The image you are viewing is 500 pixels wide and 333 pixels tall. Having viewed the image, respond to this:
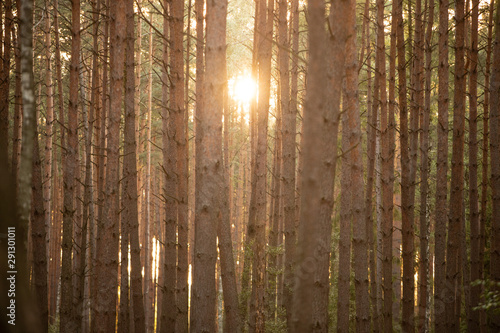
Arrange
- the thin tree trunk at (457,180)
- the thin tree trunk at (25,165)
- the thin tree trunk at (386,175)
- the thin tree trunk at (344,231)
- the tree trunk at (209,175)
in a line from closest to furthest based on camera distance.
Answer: the thin tree trunk at (25,165) → the tree trunk at (209,175) → the thin tree trunk at (344,231) → the thin tree trunk at (457,180) → the thin tree trunk at (386,175)

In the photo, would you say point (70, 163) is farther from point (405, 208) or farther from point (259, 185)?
point (405, 208)

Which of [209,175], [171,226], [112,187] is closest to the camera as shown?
[209,175]

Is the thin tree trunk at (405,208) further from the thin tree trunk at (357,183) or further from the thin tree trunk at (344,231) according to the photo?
the thin tree trunk at (357,183)

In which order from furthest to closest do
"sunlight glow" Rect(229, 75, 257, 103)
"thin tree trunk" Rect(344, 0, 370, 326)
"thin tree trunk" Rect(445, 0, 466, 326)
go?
1. "sunlight glow" Rect(229, 75, 257, 103)
2. "thin tree trunk" Rect(445, 0, 466, 326)
3. "thin tree trunk" Rect(344, 0, 370, 326)

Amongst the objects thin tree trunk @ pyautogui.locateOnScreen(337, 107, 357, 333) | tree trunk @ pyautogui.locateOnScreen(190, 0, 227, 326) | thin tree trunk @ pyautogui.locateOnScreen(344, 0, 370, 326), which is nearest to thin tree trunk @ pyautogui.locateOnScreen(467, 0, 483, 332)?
thin tree trunk @ pyautogui.locateOnScreen(337, 107, 357, 333)

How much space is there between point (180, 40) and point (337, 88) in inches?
189

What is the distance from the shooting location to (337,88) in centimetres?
436

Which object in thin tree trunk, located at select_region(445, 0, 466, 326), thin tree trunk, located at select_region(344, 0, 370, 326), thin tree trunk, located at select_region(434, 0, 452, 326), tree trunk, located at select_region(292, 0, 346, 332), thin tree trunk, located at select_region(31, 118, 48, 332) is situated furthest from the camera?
thin tree trunk, located at select_region(445, 0, 466, 326)

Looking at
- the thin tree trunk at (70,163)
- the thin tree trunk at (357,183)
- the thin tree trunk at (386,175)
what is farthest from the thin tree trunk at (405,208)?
the thin tree trunk at (70,163)

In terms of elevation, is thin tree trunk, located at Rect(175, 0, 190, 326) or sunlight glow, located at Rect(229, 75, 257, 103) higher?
sunlight glow, located at Rect(229, 75, 257, 103)

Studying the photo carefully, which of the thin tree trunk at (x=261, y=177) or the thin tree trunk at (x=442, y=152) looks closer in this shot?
the thin tree trunk at (x=442, y=152)

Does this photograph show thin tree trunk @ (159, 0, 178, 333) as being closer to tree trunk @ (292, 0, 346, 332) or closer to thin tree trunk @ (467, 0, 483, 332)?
tree trunk @ (292, 0, 346, 332)

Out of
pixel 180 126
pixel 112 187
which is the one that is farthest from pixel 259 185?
pixel 112 187

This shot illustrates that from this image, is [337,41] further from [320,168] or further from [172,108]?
[172,108]
